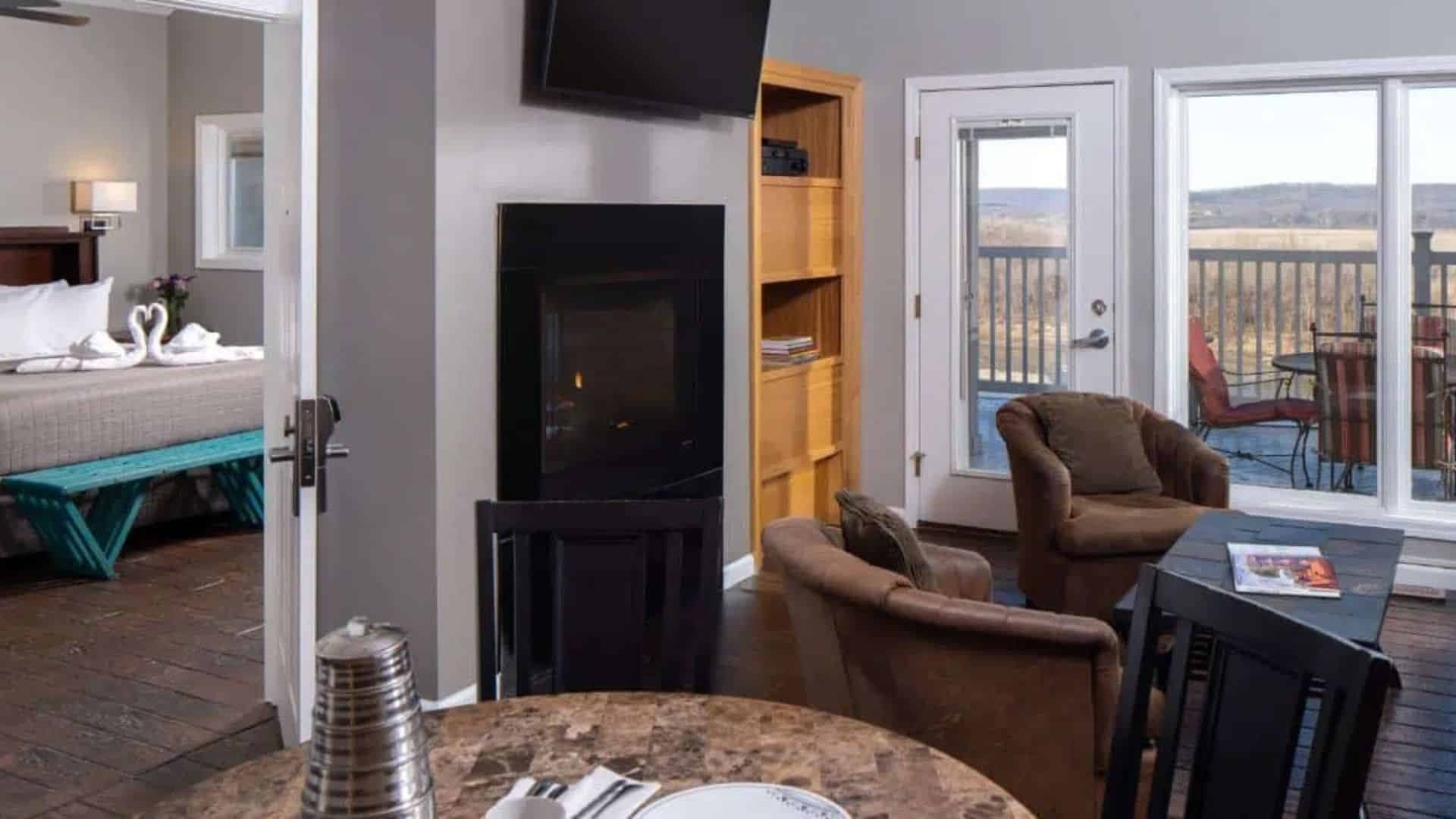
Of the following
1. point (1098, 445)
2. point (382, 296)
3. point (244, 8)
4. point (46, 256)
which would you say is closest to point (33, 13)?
point (46, 256)

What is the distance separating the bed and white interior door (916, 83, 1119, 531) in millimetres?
2867

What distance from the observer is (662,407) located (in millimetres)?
4695

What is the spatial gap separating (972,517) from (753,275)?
1616mm

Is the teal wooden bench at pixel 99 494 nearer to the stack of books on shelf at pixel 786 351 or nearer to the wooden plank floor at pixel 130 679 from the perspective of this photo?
the wooden plank floor at pixel 130 679

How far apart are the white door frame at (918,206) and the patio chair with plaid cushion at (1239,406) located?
0.28 meters

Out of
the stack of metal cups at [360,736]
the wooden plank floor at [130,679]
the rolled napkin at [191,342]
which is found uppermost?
the rolled napkin at [191,342]

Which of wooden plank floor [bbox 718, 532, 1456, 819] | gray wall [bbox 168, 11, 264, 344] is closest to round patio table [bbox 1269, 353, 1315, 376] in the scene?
wooden plank floor [bbox 718, 532, 1456, 819]

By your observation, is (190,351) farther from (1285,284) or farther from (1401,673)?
(1401,673)

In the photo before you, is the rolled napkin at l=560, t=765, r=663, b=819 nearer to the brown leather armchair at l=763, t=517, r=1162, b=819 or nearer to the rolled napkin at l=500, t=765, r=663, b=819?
the rolled napkin at l=500, t=765, r=663, b=819

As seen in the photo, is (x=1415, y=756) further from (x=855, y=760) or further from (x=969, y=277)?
(x=969, y=277)

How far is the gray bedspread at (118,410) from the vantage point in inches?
209

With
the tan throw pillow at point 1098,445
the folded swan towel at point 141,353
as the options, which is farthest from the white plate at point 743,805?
the folded swan towel at point 141,353

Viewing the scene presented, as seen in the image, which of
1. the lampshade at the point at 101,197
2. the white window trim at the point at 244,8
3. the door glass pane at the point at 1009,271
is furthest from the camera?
the lampshade at the point at 101,197

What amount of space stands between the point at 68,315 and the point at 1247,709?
7.64 m
